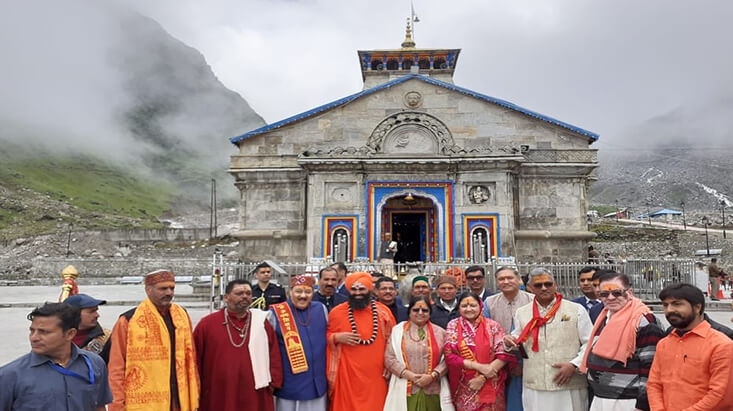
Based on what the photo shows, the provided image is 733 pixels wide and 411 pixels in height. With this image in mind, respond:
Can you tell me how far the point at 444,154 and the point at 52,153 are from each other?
92492 millimetres

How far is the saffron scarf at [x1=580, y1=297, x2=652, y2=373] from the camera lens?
3.94 meters

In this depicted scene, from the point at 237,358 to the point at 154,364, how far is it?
0.69 metres

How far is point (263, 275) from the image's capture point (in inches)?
282

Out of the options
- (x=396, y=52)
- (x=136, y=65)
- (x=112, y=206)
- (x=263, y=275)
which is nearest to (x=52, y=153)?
(x=112, y=206)

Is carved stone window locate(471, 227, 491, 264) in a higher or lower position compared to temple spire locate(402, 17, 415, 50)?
lower

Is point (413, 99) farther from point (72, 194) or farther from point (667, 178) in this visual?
point (667, 178)

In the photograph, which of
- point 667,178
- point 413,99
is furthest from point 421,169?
point 667,178

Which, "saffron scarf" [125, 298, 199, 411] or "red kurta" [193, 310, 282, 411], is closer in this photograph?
"saffron scarf" [125, 298, 199, 411]

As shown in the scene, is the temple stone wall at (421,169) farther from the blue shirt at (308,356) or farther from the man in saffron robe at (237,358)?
the man in saffron robe at (237,358)

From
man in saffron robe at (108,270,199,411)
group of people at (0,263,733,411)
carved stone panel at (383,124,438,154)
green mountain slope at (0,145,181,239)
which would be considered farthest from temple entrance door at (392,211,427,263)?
green mountain slope at (0,145,181,239)

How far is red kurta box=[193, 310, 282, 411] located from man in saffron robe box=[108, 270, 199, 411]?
195 millimetres

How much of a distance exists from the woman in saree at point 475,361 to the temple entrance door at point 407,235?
47.4 ft

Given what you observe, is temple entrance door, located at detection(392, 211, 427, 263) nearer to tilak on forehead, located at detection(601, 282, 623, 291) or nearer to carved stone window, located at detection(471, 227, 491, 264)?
carved stone window, located at detection(471, 227, 491, 264)

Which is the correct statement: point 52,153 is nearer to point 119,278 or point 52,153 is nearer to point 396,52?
point 119,278
